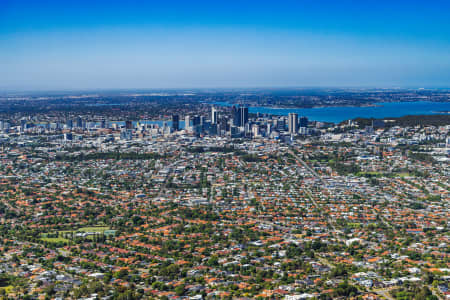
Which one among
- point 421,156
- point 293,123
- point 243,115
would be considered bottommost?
point 421,156

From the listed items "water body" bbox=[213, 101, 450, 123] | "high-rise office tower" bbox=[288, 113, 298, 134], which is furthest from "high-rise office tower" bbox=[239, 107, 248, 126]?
"water body" bbox=[213, 101, 450, 123]

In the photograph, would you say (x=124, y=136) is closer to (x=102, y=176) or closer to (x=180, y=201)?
(x=102, y=176)

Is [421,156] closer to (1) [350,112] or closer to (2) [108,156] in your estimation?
(2) [108,156]

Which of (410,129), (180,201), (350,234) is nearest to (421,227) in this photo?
(350,234)

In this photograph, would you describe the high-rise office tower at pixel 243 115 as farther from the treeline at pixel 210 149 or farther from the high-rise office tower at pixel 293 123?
the treeline at pixel 210 149

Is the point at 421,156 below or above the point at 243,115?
below

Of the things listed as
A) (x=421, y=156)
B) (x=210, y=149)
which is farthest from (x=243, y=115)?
(x=421, y=156)

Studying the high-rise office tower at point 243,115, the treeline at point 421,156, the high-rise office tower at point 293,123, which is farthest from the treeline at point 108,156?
the treeline at point 421,156

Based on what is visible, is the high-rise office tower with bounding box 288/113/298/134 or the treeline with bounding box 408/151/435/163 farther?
the high-rise office tower with bounding box 288/113/298/134

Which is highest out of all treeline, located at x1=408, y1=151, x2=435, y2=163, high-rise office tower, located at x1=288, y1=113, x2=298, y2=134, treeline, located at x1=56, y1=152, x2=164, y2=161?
high-rise office tower, located at x1=288, y1=113, x2=298, y2=134

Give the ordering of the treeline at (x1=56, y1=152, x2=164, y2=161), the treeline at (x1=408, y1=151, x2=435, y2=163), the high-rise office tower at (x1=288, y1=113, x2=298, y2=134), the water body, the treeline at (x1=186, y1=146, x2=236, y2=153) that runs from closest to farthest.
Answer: the treeline at (x1=408, y1=151, x2=435, y2=163) → the treeline at (x1=56, y1=152, x2=164, y2=161) → the treeline at (x1=186, y1=146, x2=236, y2=153) → the high-rise office tower at (x1=288, y1=113, x2=298, y2=134) → the water body

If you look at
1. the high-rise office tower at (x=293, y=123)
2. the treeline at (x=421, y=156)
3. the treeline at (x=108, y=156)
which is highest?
the high-rise office tower at (x=293, y=123)

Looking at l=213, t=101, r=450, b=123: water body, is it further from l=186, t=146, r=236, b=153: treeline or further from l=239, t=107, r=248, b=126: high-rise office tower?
l=186, t=146, r=236, b=153: treeline

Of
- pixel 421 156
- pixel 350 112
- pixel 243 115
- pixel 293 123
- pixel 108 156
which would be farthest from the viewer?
pixel 350 112
